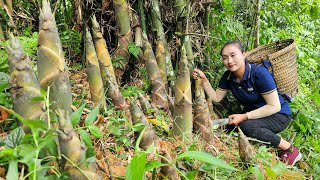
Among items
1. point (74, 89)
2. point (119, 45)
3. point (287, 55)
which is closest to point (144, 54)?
point (119, 45)

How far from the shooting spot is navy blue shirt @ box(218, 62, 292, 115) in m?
3.26

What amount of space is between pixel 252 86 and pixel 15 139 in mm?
2453

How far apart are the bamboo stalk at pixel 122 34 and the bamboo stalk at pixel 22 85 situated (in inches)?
65.8

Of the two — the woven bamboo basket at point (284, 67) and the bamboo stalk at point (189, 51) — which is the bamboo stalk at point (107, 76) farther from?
the woven bamboo basket at point (284, 67)

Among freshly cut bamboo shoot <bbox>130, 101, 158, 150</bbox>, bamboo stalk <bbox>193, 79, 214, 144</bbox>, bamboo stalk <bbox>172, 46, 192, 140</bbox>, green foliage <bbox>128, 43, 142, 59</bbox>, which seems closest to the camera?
freshly cut bamboo shoot <bbox>130, 101, 158, 150</bbox>

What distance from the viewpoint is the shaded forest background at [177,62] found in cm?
188

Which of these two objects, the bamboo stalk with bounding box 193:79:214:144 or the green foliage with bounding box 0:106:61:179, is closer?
the green foliage with bounding box 0:106:61:179

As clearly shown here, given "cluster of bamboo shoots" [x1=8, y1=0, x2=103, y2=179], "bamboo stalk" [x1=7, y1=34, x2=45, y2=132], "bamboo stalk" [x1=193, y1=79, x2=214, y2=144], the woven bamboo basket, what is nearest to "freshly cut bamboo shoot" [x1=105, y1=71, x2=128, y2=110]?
"bamboo stalk" [x1=193, y1=79, x2=214, y2=144]

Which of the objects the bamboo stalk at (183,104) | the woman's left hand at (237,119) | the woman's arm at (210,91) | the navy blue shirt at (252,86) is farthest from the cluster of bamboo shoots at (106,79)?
the woman's left hand at (237,119)

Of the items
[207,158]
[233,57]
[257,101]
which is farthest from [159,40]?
[207,158]

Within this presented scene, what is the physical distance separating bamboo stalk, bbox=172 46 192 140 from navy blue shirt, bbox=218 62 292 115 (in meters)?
1.23

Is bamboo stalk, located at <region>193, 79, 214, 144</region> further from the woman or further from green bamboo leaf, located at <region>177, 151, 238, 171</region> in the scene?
green bamboo leaf, located at <region>177, 151, 238, 171</region>

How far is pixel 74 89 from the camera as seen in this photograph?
101 inches

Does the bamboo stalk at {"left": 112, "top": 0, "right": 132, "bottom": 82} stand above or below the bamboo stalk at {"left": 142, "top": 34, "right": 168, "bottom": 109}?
above
